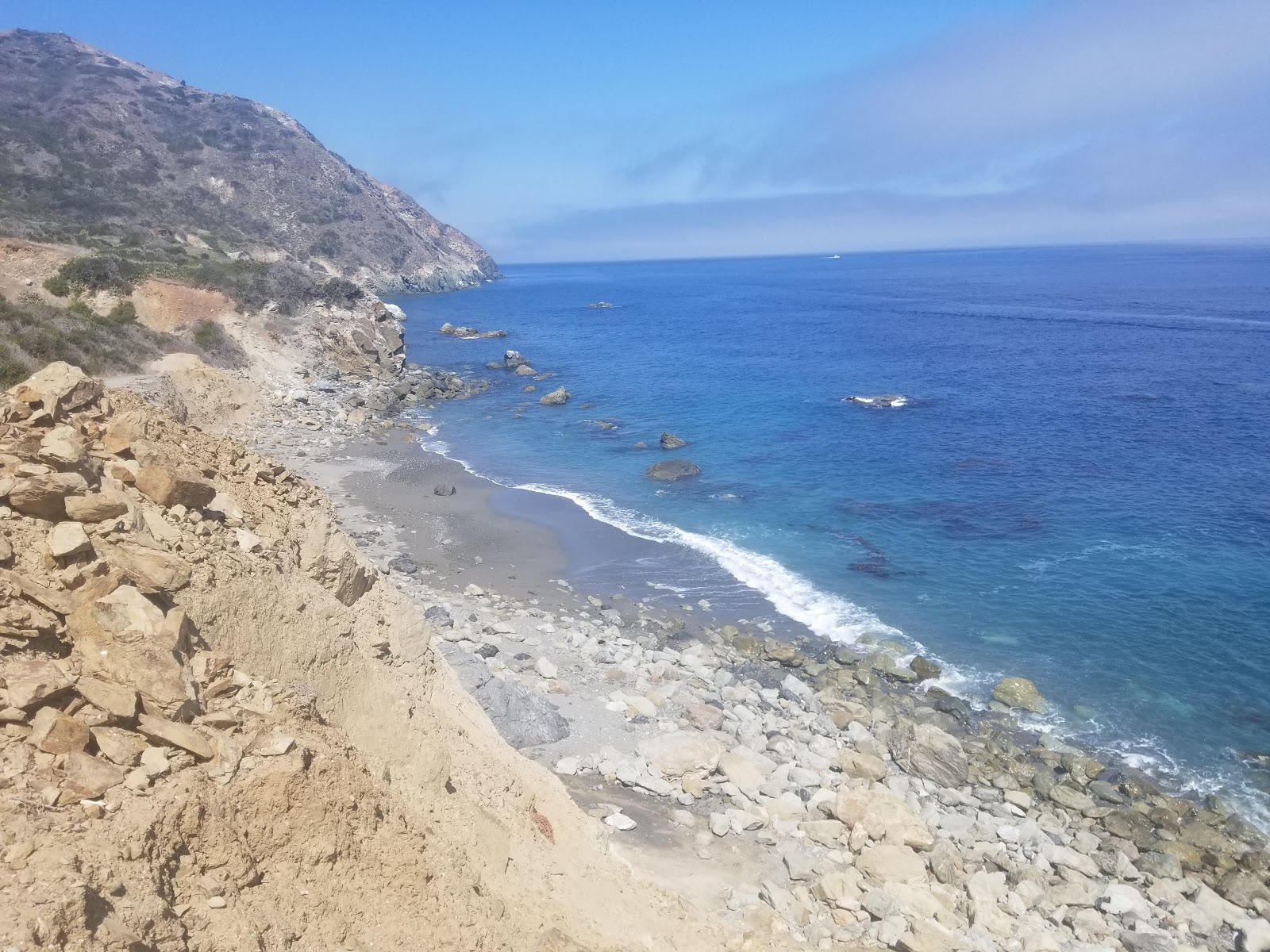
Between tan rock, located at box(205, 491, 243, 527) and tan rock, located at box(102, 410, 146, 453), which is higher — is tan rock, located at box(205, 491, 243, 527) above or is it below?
below

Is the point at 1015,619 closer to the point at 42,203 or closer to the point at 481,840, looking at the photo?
the point at 481,840

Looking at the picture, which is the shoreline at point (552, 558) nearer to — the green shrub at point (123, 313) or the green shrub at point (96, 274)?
the green shrub at point (123, 313)

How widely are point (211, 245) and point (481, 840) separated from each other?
91.7 meters

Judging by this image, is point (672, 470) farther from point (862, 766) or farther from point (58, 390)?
point (58, 390)

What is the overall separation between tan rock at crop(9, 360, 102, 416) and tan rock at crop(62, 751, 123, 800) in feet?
18.8

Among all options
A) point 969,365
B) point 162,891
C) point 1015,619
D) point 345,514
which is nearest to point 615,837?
point 162,891

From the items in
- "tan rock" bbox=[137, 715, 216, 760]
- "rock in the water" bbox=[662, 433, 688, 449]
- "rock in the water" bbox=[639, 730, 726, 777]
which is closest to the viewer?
"tan rock" bbox=[137, 715, 216, 760]

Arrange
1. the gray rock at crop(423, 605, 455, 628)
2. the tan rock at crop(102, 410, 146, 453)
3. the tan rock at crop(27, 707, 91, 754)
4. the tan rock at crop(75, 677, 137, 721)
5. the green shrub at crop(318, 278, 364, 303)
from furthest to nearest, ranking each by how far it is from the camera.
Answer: the green shrub at crop(318, 278, 364, 303) → the gray rock at crop(423, 605, 455, 628) → the tan rock at crop(102, 410, 146, 453) → the tan rock at crop(75, 677, 137, 721) → the tan rock at crop(27, 707, 91, 754)

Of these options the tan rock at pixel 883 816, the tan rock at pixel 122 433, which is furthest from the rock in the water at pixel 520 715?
the tan rock at pixel 122 433

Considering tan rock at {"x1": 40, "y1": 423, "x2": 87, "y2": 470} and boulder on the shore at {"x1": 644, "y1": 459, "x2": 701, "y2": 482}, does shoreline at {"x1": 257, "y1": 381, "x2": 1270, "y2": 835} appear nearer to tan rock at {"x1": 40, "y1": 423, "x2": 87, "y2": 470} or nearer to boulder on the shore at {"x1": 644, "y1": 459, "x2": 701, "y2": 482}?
boulder on the shore at {"x1": 644, "y1": 459, "x2": 701, "y2": 482}

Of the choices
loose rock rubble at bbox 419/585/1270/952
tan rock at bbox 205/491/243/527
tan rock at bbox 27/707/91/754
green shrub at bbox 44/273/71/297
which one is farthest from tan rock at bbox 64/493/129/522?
green shrub at bbox 44/273/71/297

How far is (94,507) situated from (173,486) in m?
1.68

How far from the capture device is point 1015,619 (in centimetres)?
2573

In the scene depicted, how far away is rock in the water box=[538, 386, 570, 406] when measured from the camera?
5572 centimetres
